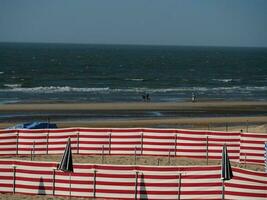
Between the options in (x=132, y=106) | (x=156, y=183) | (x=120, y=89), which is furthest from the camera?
(x=120, y=89)

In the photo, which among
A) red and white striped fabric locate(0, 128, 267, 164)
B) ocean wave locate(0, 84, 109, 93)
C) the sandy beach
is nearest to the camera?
red and white striped fabric locate(0, 128, 267, 164)

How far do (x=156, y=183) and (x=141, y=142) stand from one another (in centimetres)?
741

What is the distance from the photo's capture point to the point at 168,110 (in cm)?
5406

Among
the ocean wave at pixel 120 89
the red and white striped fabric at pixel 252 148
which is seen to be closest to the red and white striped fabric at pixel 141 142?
the red and white striped fabric at pixel 252 148

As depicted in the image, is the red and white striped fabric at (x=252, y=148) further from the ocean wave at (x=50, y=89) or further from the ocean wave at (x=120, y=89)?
Result: the ocean wave at (x=50, y=89)

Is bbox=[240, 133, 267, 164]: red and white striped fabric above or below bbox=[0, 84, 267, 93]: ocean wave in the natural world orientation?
below

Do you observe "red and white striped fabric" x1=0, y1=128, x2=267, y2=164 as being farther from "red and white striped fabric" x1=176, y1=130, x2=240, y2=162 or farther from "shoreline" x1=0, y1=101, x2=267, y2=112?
"shoreline" x1=0, y1=101, x2=267, y2=112

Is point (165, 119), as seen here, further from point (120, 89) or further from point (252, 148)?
point (120, 89)

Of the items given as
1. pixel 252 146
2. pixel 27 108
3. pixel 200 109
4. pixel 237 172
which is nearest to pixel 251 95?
pixel 200 109

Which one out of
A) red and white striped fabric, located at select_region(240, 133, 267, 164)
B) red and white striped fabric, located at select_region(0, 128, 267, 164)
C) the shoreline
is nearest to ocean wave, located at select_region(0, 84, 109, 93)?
the shoreline

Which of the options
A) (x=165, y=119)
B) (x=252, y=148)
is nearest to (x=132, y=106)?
(x=165, y=119)

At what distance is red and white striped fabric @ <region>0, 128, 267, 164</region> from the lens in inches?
1069

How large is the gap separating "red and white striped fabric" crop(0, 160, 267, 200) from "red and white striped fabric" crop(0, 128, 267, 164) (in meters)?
6.65

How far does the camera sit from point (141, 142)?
91.1 ft
